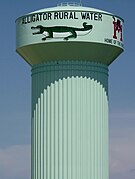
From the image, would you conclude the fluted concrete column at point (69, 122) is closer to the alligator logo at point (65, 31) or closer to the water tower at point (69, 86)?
the water tower at point (69, 86)

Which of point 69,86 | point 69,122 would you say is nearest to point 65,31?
point 69,86

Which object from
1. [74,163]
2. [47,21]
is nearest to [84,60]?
[47,21]

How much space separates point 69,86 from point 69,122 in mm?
2061

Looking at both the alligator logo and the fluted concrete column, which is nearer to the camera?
the alligator logo

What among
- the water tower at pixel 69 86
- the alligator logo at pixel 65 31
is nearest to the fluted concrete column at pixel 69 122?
the water tower at pixel 69 86

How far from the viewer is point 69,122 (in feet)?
130

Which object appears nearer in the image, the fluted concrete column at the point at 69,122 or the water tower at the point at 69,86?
the water tower at the point at 69,86

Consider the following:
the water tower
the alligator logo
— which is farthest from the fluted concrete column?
the alligator logo

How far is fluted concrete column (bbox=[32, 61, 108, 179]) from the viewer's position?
129 feet

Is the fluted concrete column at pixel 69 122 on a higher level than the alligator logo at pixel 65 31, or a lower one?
lower

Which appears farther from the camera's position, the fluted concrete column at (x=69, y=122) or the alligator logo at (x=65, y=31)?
the fluted concrete column at (x=69, y=122)

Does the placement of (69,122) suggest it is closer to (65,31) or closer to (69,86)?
(69,86)

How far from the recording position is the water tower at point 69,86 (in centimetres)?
3919

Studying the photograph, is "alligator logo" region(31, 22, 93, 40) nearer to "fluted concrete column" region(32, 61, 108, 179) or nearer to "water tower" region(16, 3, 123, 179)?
"water tower" region(16, 3, 123, 179)
